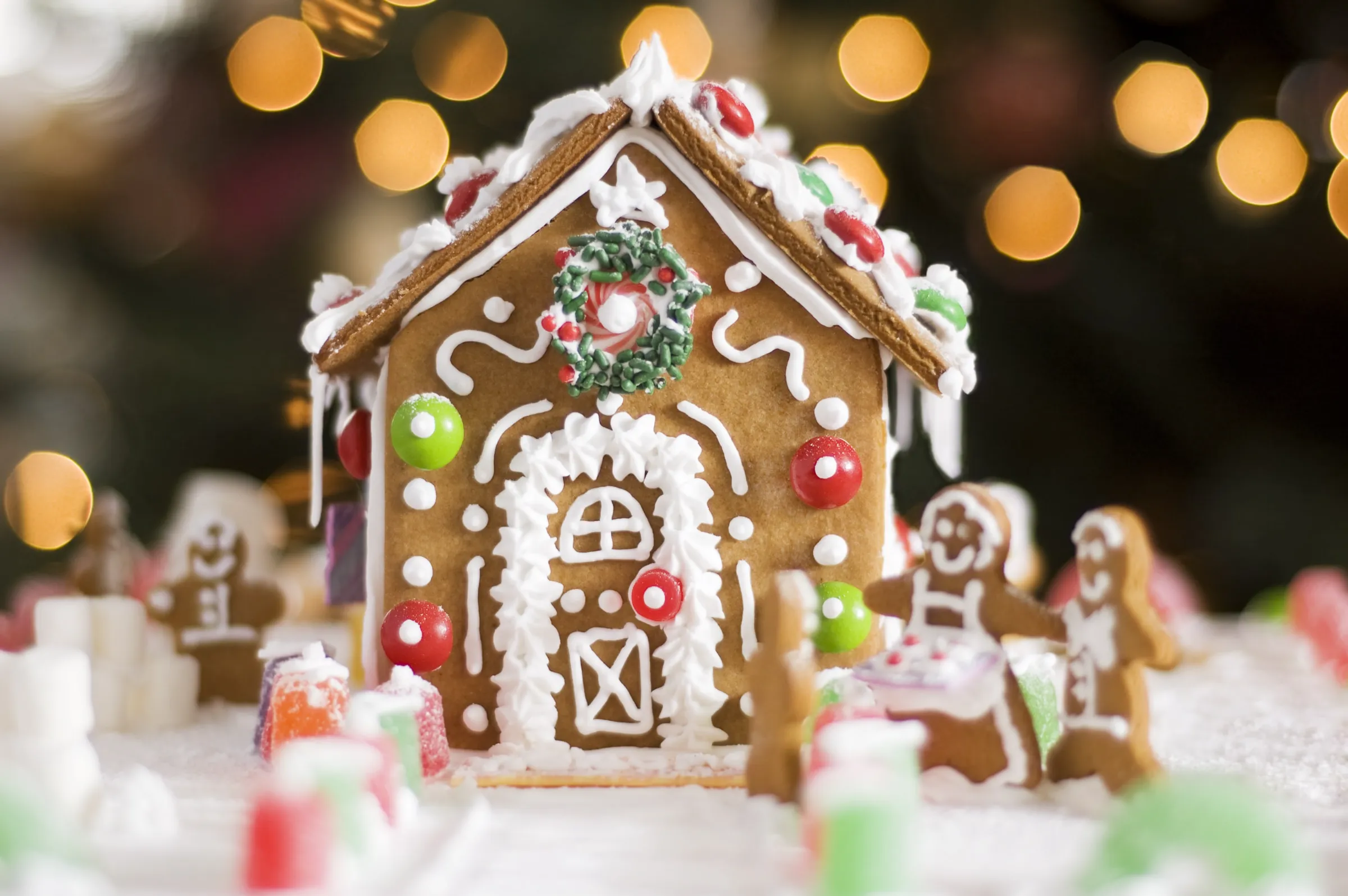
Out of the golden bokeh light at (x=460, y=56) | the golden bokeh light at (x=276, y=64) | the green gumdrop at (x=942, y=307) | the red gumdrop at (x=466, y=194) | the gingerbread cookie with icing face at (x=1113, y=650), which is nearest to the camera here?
the gingerbread cookie with icing face at (x=1113, y=650)

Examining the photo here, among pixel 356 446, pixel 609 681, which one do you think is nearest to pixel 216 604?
pixel 356 446

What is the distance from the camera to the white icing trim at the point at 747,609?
6.30 ft

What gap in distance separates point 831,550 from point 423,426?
0.68 metres

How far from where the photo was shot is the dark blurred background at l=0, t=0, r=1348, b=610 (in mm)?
3027

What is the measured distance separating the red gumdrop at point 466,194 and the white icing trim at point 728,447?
21.4 inches

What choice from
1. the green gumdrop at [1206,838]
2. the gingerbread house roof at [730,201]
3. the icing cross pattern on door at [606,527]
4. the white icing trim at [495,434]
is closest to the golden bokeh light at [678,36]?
the gingerbread house roof at [730,201]

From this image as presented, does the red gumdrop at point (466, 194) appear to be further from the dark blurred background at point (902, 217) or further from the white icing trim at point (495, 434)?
the dark blurred background at point (902, 217)

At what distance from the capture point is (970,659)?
5.21ft

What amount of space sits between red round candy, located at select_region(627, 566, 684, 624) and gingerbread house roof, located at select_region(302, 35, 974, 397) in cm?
51

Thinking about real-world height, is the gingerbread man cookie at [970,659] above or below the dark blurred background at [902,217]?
below

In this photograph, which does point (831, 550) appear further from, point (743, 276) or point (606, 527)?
point (743, 276)

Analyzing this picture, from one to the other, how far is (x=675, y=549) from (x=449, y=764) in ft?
1.60

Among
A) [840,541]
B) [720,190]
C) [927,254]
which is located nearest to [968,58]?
[927,254]

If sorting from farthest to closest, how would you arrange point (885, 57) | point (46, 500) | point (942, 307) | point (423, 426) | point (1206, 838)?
point (46, 500) < point (885, 57) < point (942, 307) < point (423, 426) < point (1206, 838)
